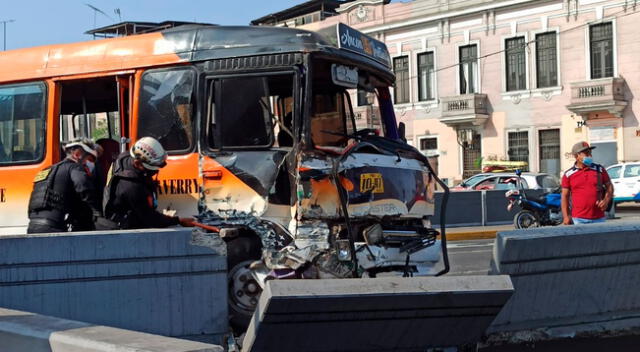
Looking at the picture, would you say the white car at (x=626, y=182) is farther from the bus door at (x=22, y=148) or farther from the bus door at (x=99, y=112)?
the bus door at (x=22, y=148)

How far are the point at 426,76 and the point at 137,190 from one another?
1305 inches

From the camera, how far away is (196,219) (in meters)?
7.05

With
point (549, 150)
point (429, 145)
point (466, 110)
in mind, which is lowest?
point (549, 150)

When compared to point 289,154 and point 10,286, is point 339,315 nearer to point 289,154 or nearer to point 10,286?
point 289,154

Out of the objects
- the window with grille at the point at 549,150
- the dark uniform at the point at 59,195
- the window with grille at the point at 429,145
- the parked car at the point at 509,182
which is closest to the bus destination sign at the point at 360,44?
the dark uniform at the point at 59,195

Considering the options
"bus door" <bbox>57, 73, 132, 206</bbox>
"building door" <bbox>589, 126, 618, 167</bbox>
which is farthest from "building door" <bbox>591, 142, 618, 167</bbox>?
"bus door" <bbox>57, 73, 132, 206</bbox>

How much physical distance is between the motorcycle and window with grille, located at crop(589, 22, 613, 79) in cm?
1551

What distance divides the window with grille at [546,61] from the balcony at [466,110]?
2.76 metres

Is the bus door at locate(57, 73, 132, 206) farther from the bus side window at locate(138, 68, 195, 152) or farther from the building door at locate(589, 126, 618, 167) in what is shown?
the building door at locate(589, 126, 618, 167)

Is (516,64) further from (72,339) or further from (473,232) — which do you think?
(72,339)

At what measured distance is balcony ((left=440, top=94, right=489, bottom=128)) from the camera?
3625 cm

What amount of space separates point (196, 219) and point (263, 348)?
1763mm

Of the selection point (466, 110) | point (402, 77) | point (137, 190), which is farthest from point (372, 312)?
point (402, 77)

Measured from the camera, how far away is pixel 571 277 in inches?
278
